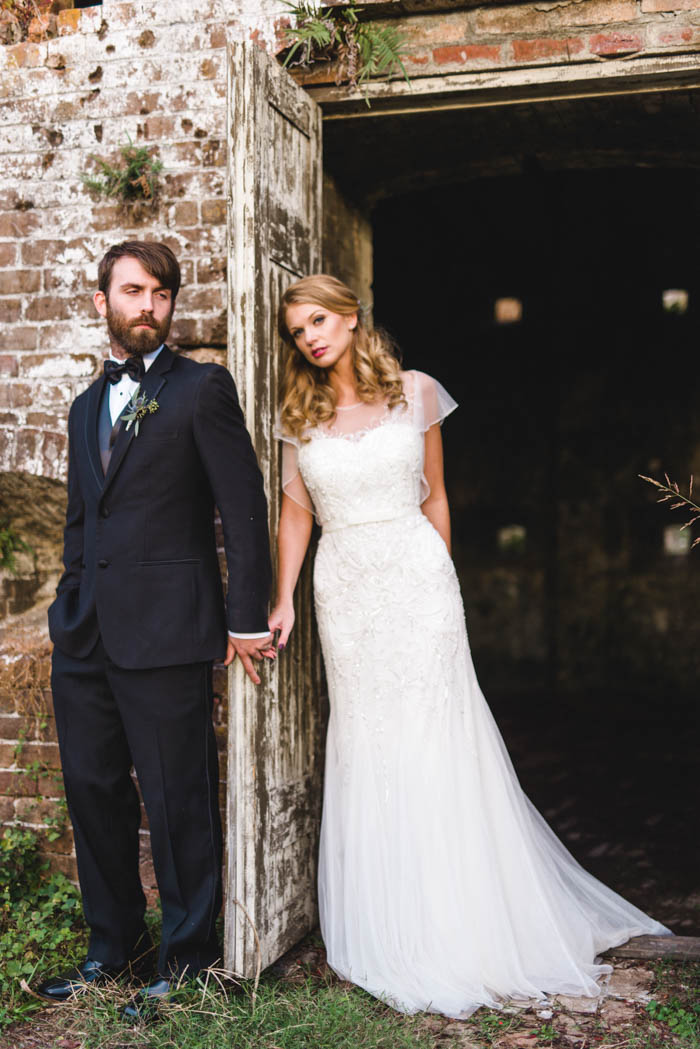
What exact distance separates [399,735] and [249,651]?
65cm

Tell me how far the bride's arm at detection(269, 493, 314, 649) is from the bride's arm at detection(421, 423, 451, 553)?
448 millimetres

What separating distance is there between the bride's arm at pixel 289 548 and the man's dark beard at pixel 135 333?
74 centimetres

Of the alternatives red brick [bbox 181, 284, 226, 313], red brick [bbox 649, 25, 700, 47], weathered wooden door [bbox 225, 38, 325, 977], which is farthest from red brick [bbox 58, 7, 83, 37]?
red brick [bbox 649, 25, 700, 47]

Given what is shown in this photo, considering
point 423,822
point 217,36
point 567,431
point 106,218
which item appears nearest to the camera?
point 423,822

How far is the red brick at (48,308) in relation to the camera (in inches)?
155

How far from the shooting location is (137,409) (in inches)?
118

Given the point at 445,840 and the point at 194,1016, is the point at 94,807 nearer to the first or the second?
the point at 194,1016

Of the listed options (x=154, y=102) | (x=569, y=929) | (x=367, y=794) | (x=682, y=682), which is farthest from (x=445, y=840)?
(x=682, y=682)

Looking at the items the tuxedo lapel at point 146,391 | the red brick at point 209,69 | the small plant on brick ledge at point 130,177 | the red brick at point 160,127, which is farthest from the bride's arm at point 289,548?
the red brick at point 209,69

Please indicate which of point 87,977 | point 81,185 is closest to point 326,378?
point 81,185

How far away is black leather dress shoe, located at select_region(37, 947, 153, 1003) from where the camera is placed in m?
3.10

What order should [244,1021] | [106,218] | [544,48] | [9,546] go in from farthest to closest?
[9,546], [106,218], [544,48], [244,1021]

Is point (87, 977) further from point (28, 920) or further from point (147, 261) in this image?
point (147, 261)

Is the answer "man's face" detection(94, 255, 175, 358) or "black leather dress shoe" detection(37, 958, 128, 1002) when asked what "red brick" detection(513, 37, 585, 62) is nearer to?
"man's face" detection(94, 255, 175, 358)
